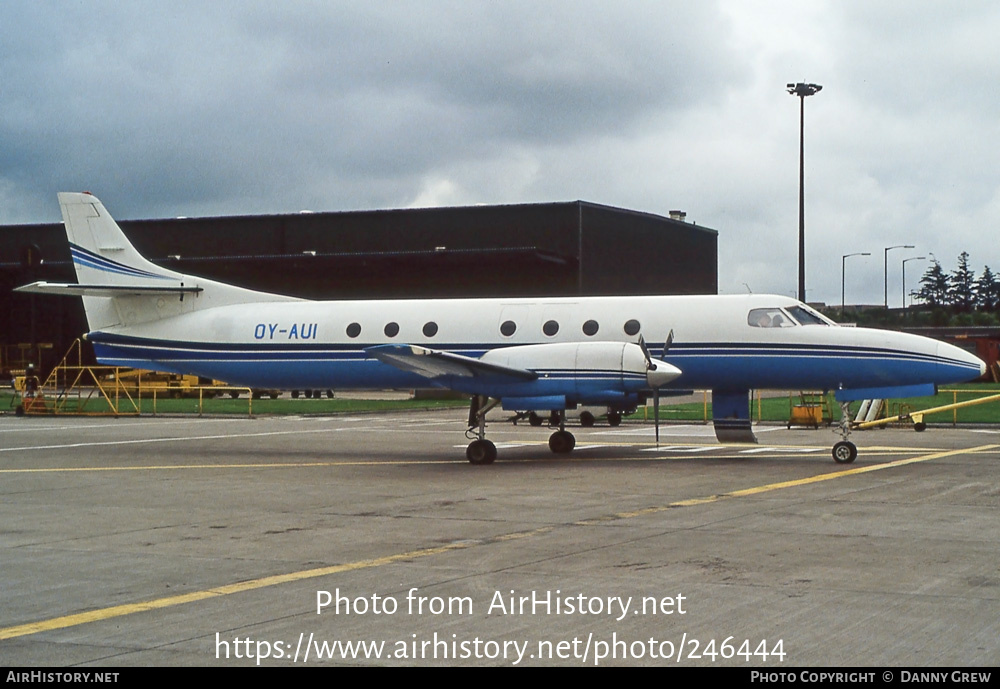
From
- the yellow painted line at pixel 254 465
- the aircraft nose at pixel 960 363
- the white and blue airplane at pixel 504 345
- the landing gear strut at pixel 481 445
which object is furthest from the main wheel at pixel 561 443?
the aircraft nose at pixel 960 363

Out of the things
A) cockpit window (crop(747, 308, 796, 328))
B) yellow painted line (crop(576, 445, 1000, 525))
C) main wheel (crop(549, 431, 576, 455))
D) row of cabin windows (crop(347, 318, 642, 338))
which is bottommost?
yellow painted line (crop(576, 445, 1000, 525))

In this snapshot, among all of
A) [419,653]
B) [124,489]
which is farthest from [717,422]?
[419,653]

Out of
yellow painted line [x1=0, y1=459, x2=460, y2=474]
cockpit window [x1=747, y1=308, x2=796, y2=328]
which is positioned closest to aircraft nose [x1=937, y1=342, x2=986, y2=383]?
cockpit window [x1=747, y1=308, x2=796, y2=328]

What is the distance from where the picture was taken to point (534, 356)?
1972 centimetres

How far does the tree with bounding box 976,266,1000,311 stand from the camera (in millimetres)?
143750

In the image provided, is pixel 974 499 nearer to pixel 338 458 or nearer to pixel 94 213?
pixel 338 458

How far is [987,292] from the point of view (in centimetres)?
14750

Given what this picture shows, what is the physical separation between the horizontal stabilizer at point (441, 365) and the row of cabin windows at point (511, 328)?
2177 mm

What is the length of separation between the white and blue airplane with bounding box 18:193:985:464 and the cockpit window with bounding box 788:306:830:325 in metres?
0.03

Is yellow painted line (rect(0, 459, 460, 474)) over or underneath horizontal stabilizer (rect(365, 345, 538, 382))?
underneath

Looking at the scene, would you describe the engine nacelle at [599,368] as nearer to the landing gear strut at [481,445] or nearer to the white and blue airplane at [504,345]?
the white and blue airplane at [504,345]

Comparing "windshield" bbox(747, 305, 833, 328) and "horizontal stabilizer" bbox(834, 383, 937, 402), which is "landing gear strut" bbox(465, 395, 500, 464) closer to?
"windshield" bbox(747, 305, 833, 328)

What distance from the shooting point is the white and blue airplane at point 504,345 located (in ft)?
63.9
